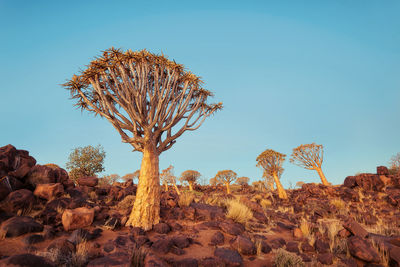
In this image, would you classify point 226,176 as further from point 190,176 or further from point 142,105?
point 142,105

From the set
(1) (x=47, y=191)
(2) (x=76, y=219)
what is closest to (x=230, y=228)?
(2) (x=76, y=219)

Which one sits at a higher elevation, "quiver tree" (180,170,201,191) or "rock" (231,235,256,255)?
"quiver tree" (180,170,201,191)

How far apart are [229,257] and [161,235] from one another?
234 centimetres

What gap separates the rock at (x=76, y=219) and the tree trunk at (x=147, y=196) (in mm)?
1246

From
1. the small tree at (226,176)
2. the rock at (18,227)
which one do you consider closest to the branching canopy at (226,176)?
the small tree at (226,176)

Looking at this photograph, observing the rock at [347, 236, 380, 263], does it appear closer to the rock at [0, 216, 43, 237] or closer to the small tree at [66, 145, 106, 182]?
the rock at [0, 216, 43, 237]

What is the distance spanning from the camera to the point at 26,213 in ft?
20.8

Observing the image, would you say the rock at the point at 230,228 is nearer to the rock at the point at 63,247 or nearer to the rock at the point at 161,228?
the rock at the point at 161,228

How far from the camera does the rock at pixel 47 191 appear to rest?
7.68 meters

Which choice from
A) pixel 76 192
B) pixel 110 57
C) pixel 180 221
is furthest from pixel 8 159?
pixel 180 221

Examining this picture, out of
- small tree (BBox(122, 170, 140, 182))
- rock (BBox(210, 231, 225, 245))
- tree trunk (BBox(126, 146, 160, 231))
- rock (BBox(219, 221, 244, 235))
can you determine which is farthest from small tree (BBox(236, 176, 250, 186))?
tree trunk (BBox(126, 146, 160, 231))

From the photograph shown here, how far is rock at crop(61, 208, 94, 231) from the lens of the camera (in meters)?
5.81

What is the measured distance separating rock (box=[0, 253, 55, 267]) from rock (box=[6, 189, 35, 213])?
14.5 ft

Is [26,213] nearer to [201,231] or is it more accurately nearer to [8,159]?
[8,159]
